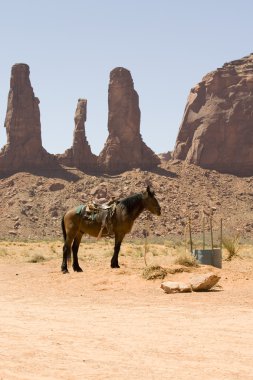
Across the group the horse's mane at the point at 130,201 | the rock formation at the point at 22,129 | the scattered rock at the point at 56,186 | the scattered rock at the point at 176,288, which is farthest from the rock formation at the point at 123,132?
the scattered rock at the point at 176,288

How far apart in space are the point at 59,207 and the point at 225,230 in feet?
67.3

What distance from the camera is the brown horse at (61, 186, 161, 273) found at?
20922 mm

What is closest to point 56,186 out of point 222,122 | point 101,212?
point 222,122

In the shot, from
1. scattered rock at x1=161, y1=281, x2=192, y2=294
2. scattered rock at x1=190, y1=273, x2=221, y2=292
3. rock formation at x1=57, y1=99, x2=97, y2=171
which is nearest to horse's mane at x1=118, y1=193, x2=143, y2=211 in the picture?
scattered rock at x1=190, y1=273, x2=221, y2=292

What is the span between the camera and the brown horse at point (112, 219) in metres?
20.9

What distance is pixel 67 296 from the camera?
16.4 m

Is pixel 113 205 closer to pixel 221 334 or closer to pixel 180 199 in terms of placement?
pixel 221 334

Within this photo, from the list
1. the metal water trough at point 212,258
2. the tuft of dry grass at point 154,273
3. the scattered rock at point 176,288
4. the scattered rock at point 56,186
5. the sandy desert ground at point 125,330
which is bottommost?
the sandy desert ground at point 125,330

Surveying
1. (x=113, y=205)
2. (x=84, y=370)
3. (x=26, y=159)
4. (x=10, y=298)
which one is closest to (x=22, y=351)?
(x=84, y=370)

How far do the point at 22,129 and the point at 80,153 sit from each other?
30.3ft

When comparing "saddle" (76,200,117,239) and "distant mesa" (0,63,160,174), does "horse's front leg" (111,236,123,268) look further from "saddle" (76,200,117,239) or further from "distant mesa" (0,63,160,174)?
"distant mesa" (0,63,160,174)

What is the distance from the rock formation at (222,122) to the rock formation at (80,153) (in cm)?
1430

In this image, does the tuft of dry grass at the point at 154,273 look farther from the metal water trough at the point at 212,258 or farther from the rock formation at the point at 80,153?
the rock formation at the point at 80,153

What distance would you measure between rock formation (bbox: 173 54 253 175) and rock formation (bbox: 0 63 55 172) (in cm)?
2066
